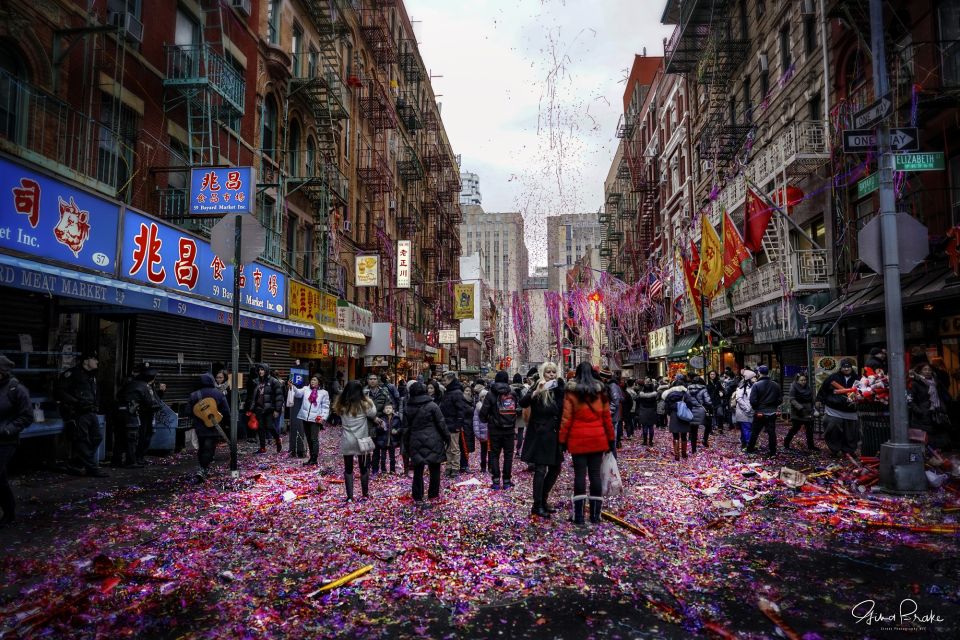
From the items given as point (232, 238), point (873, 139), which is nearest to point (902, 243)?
point (873, 139)

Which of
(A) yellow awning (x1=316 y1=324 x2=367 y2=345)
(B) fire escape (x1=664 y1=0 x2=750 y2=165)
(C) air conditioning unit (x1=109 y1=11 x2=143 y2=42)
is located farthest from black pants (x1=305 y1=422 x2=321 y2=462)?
(B) fire escape (x1=664 y1=0 x2=750 y2=165)

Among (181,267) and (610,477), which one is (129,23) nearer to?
(181,267)

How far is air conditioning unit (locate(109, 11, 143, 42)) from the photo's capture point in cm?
1234

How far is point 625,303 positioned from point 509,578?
43883mm

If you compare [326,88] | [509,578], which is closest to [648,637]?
[509,578]

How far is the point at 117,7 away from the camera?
12727 mm

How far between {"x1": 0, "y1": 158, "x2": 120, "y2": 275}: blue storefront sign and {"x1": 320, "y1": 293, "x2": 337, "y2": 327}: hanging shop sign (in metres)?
11.8

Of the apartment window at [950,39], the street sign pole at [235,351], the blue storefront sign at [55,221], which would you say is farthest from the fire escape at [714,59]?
the blue storefront sign at [55,221]

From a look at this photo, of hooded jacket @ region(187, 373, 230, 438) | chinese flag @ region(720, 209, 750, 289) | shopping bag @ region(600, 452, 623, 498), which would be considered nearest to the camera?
shopping bag @ region(600, 452, 623, 498)

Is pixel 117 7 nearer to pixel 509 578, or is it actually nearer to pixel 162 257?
pixel 162 257

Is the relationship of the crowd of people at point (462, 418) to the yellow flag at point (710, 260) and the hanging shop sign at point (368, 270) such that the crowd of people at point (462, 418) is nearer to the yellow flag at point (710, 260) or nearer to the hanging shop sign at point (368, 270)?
the yellow flag at point (710, 260)

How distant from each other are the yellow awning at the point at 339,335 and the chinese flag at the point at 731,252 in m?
14.7

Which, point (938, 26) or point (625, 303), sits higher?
point (938, 26)

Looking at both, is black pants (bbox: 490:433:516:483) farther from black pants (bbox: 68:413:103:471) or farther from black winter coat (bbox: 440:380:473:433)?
black pants (bbox: 68:413:103:471)
